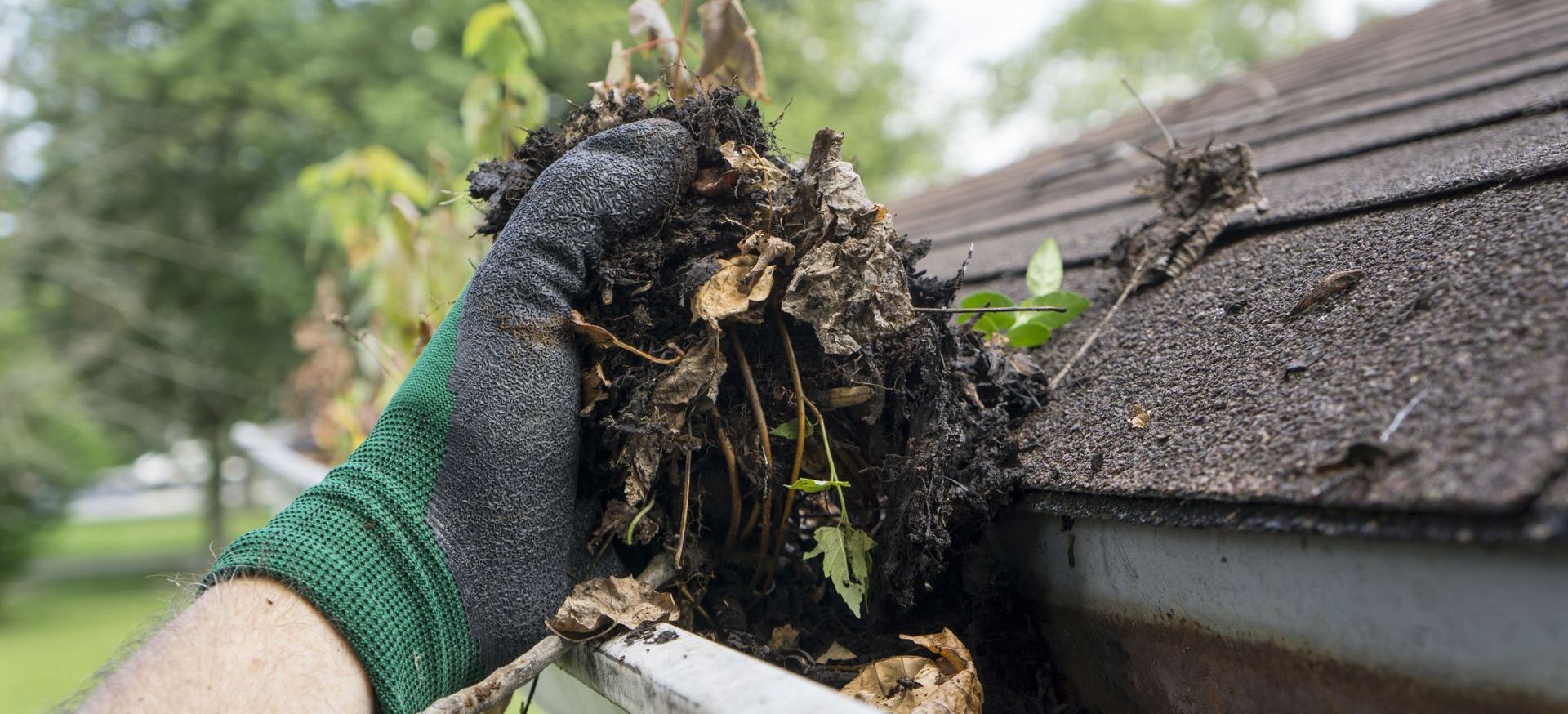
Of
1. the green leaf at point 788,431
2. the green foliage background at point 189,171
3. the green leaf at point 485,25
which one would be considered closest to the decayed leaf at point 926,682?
the green leaf at point 788,431

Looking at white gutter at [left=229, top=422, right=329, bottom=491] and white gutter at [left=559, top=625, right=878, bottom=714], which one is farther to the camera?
white gutter at [left=229, top=422, right=329, bottom=491]

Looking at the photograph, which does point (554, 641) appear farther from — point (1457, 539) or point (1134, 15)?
point (1134, 15)

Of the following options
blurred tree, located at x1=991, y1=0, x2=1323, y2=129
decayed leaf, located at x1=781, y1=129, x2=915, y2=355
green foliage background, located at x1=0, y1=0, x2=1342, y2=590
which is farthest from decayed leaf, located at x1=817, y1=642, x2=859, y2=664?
blurred tree, located at x1=991, y1=0, x2=1323, y2=129

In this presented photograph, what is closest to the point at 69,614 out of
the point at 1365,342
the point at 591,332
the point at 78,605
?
the point at 78,605

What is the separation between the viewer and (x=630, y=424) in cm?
106

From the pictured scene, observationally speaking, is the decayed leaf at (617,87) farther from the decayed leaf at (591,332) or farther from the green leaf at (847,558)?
the green leaf at (847,558)

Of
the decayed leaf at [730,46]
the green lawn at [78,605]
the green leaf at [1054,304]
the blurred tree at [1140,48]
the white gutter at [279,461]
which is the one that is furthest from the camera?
the blurred tree at [1140,48]

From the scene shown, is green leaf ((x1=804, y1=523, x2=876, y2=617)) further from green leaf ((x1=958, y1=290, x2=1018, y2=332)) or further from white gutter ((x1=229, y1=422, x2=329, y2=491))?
white gutter ((x1=229, y1=422, x2=329, y2=491))

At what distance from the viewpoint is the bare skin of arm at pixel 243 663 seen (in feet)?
3.02

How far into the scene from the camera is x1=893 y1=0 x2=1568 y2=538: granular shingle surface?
2.15ft

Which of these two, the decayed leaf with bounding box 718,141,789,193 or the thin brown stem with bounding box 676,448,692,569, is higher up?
the decayed leaf with bounding box 718,141,789,193

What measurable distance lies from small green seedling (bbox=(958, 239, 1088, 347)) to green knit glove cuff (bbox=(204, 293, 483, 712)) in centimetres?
76

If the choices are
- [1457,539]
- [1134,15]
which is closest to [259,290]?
[1457,539]

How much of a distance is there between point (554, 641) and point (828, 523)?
38cm
